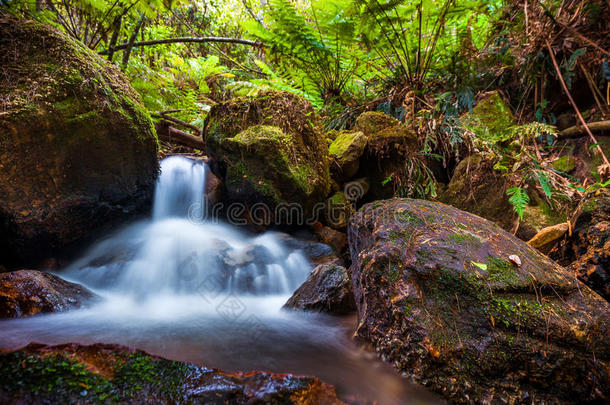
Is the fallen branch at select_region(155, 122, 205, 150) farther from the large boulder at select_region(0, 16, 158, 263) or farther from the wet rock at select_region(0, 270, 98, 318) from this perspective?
the wet rock at select_region(0, 270, 98, 318)

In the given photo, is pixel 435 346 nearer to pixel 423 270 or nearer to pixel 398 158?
pixel 423 270

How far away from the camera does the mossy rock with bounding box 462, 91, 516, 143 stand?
382cm

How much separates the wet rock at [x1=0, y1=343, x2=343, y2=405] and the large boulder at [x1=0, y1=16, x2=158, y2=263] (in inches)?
88.6

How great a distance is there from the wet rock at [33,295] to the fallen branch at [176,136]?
3667mm

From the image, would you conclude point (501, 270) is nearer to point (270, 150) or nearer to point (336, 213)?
point (336, 213)

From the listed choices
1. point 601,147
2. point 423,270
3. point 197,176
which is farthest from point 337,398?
point 601,147

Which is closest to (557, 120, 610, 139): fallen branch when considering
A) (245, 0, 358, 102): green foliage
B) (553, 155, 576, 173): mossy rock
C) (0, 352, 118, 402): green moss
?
(553, 155, 576, 173): mossy rock

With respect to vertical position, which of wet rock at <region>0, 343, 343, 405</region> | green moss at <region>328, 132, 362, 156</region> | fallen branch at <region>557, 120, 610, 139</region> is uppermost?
fallen branch at <region>557, 120, 610, 139</region>

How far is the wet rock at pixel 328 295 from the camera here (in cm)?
226

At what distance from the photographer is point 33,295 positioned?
6.50 ft

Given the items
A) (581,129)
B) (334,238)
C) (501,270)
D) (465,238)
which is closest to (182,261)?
(334,238)

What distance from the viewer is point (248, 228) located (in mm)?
3957

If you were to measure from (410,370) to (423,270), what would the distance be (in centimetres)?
52

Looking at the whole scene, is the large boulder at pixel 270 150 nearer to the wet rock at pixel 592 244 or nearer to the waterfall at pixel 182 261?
the waterfall at pixel 182 261
